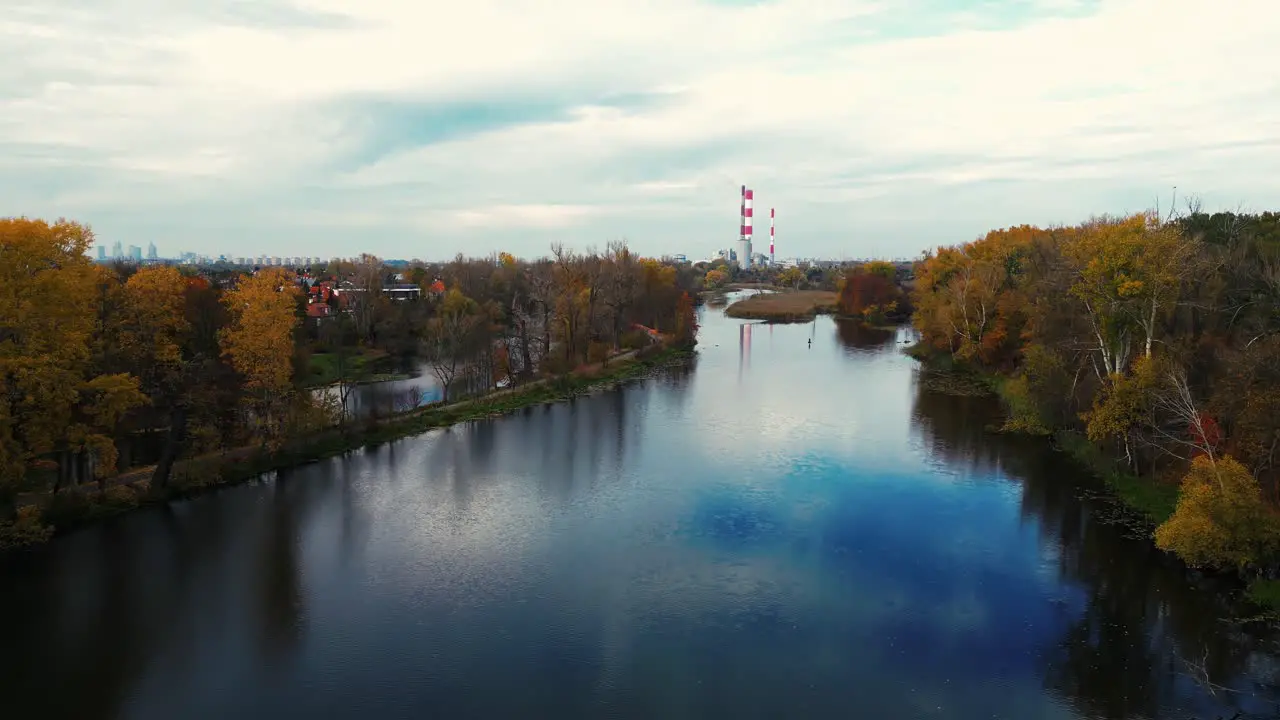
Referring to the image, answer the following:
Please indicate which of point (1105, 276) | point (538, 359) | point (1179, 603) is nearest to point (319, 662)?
point (1179, 603)

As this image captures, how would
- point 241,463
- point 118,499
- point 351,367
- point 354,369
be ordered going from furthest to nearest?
1. point 351,367
2. point 354,369
3. point 241,463
4. point 118,499

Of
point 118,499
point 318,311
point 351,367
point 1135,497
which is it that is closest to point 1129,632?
point 1135,497

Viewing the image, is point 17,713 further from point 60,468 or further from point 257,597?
point 60,468

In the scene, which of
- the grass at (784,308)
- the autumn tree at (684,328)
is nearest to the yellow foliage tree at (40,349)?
the autumn tree at (684,328)

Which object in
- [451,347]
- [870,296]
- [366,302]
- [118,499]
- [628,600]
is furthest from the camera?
[870,296]

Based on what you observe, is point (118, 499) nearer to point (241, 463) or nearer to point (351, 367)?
point (241, 463)

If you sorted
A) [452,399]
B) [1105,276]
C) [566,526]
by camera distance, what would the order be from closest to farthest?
[566,526]
[1105,276]
[452,399]
